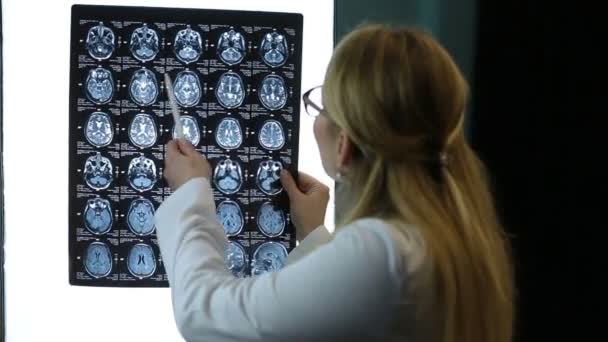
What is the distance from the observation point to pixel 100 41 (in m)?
1.18

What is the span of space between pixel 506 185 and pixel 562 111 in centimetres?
16

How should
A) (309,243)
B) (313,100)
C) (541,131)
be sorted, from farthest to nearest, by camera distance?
(541,131) → (309,243) → (313,100)

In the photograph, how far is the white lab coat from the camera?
81 cm

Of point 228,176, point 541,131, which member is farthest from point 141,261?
point 541,131

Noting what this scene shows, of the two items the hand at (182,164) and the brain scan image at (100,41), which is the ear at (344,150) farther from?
the brain scan image at (100,41)

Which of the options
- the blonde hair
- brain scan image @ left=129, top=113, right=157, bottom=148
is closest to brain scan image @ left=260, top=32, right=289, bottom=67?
brain scan image @ left=129, top=113, right=157, bottom=148

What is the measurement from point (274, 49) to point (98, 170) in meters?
0.35

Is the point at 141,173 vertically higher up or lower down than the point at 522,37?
lower down

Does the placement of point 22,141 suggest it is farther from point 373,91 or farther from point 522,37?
point 522,37

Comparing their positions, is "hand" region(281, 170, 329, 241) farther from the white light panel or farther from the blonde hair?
the blonde hair

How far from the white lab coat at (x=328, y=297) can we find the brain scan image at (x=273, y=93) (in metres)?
0.40

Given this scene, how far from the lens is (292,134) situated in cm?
121

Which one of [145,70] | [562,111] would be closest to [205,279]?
[145,70]

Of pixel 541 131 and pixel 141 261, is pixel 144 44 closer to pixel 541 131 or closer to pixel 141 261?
pixel 141 261
